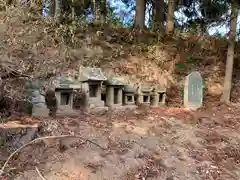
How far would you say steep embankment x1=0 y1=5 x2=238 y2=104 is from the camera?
6719 mm

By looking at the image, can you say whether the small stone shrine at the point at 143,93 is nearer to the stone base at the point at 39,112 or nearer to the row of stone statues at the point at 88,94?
the row of stone statues at the point at 88,94

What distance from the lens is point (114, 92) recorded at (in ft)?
22.6

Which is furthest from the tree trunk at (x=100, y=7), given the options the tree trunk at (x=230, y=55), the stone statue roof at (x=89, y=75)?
the stone statue roof at (x=89, y=75)

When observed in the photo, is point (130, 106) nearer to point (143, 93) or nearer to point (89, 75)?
point (143, 93)

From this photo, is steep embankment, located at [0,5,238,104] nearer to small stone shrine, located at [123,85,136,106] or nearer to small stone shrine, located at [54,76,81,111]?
small stone shrine, located at [54,76,81,111]

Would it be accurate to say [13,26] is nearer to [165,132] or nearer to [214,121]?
[165,132]

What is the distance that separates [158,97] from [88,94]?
1.87m

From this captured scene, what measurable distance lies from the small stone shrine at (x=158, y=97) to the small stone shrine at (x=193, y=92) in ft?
1.65

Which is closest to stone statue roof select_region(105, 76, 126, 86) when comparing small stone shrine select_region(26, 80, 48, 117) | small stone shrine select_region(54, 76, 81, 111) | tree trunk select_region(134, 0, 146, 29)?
small stone shrine select_region(54, 76, 81, 111)

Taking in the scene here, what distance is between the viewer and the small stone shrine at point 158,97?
7.43m

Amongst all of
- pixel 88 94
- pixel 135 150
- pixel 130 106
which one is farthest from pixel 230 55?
pixel 135 150

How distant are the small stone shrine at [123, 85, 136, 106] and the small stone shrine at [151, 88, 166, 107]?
573mm

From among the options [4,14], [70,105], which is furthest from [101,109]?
[4,14]

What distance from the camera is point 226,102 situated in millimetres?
7902
